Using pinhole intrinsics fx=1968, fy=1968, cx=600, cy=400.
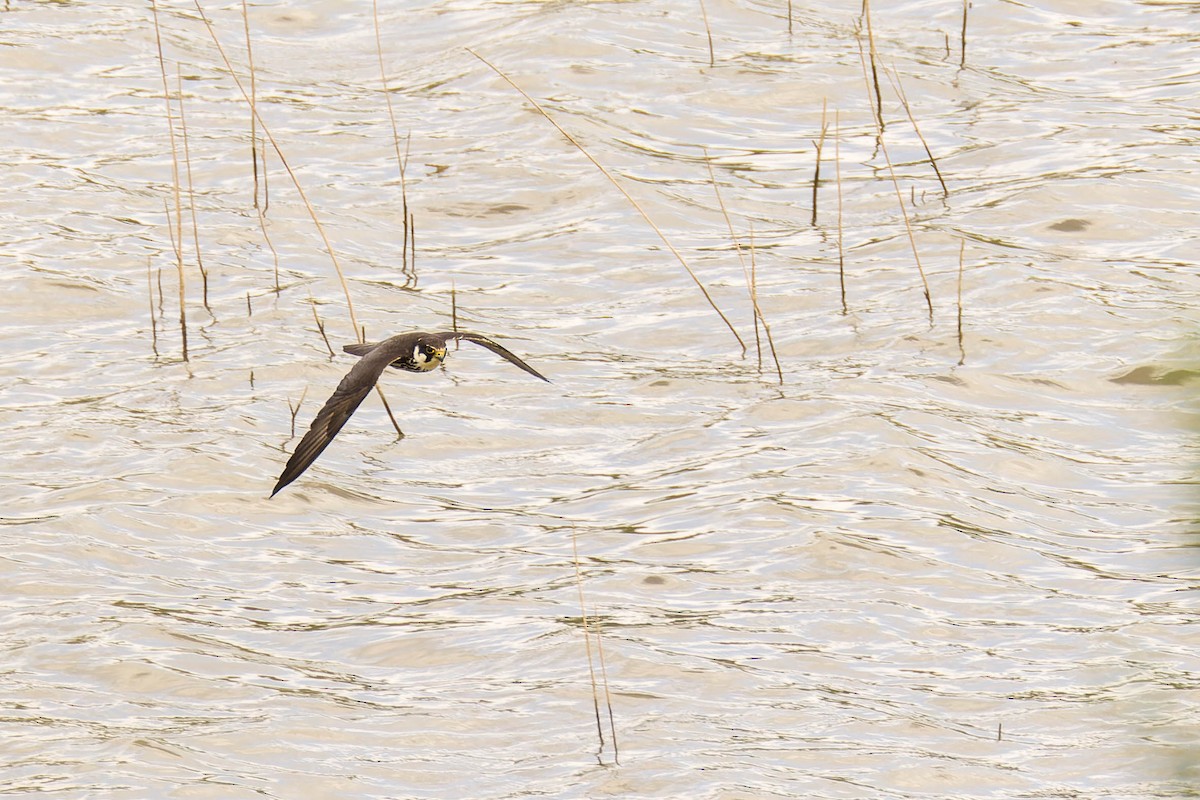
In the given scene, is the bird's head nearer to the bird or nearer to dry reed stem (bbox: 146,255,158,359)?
the bird

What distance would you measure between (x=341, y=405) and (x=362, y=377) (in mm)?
130

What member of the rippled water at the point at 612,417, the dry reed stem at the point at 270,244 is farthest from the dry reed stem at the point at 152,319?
the dry reed stem at the point at 270,244

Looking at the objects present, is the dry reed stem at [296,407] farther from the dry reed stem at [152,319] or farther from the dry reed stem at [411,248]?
the dry reed stem at [411,248]

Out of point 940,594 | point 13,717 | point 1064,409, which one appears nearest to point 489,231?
point 1064,409

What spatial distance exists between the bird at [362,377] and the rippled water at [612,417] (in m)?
0.59

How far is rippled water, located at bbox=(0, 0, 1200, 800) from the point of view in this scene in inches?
207

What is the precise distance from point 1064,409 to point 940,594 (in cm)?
154

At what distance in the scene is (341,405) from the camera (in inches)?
227

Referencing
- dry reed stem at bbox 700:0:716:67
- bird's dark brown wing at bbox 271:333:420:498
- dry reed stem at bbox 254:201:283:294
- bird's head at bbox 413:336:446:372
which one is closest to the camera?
bird's dark brown wing at bbox 271:333:420:498

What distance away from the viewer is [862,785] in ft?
16.2

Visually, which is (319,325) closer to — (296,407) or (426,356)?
(296,407)

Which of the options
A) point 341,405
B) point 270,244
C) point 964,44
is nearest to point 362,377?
point 341,405

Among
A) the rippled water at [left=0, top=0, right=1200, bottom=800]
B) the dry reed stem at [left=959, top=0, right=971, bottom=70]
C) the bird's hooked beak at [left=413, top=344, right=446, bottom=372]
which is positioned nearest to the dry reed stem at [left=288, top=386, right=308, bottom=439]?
the rippled water at [left=0, top=0, right=1200, bottom=800]

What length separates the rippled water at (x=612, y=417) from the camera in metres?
5.25
